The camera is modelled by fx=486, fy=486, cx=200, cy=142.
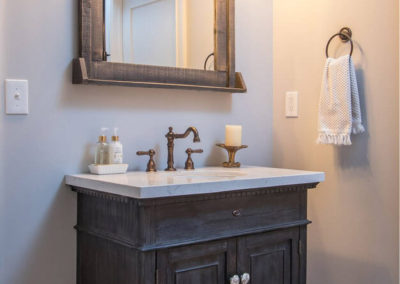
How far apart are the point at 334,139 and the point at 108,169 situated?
860 mm

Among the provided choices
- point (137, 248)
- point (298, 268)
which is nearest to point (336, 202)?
point (298, 268)

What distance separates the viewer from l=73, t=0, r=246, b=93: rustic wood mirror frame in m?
1.62

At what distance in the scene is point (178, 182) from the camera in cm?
139

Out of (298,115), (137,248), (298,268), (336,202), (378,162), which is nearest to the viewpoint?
(137,248)

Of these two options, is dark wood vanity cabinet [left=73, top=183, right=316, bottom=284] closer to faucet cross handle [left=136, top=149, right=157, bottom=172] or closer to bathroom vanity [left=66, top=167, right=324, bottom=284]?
bathroom vanity [left=66, top=167, right=324, bottom=284]

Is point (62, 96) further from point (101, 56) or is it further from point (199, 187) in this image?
point (199, 187)

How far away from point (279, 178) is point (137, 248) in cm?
53

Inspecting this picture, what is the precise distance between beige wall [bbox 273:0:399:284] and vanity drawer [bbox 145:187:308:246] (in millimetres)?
325

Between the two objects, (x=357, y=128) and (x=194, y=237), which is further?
(x=357, y=128)

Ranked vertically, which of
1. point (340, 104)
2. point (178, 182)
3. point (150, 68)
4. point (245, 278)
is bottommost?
point (245, 278)

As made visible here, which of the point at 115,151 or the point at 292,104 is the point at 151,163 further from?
the point at 292,104

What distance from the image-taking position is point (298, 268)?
1688 millimetres

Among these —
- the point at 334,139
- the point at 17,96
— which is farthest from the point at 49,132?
the point at 334,139

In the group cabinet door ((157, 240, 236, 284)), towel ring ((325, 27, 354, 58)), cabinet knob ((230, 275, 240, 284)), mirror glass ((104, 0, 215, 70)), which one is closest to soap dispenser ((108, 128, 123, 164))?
mirror glass ((104, 0, 215, 70))
